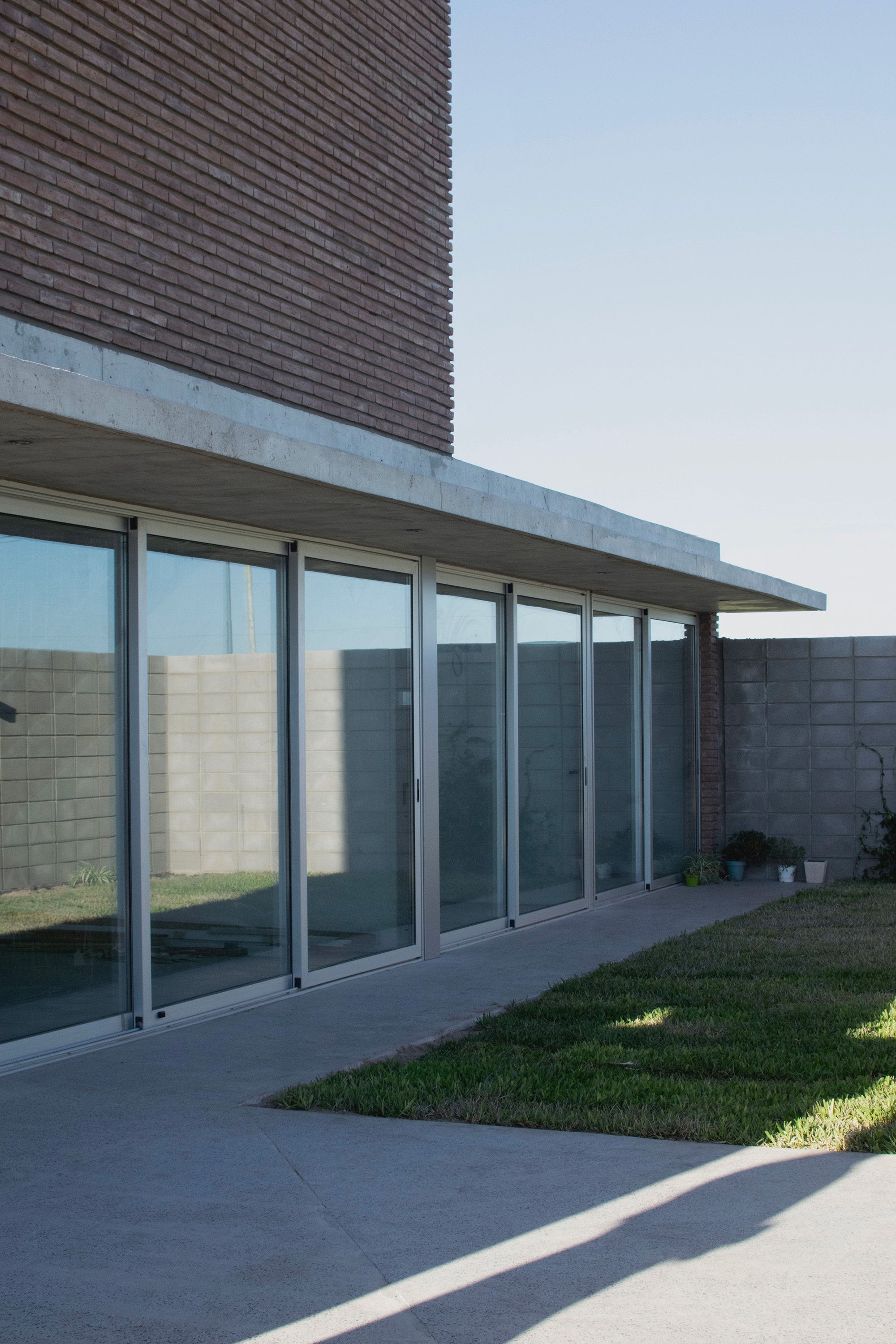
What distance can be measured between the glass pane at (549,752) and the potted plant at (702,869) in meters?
2.26

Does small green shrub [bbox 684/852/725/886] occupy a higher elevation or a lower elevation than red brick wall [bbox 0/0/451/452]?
lower

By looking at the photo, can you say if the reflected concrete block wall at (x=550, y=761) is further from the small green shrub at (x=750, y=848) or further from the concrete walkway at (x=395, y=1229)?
the concrete walkway at (x=395, y=1229)

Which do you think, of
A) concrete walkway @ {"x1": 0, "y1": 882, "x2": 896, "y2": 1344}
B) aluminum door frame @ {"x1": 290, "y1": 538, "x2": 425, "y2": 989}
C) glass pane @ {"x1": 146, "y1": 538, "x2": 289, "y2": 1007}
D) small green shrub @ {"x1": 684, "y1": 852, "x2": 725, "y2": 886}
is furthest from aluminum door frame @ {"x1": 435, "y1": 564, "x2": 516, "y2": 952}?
concrete walkway @ {"x1": 0, "y1": 882, "x2": 896, "y2": 1344}

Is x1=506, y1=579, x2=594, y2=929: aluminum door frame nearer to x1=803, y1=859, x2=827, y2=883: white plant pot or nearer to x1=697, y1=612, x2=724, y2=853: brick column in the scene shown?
x1=697, y1=612, x2=724, y2=853: brick column

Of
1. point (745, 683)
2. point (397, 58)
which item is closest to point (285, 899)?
point (397, 58)

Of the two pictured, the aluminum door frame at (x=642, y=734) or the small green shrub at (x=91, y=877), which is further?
the aluminum door frame at (x=642, y=734)

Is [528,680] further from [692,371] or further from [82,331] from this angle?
[692,371]

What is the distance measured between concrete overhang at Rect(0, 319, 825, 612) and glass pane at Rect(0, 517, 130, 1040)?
1.36 ft

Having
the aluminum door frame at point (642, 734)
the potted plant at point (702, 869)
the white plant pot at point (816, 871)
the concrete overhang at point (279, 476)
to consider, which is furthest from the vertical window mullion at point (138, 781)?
the white plant pot at point (816, 871)

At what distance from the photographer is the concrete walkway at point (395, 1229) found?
135 inches

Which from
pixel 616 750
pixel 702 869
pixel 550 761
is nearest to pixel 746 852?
pixel 702 869

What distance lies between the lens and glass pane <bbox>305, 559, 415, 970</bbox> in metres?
8.37

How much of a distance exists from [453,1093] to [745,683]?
9.26 m

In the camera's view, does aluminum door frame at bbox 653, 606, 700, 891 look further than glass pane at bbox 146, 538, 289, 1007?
Yes
